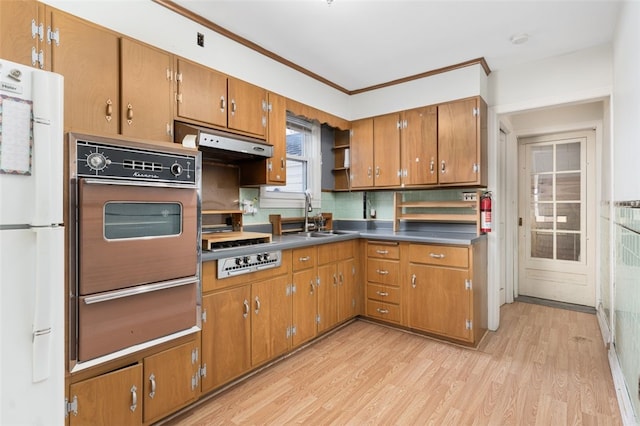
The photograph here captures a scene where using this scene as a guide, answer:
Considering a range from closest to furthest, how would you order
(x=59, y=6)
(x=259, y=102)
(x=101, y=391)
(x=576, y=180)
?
(x=101, y=391)
(x=59, y=6)
(x=259, y=102)
(x=576, y=180)

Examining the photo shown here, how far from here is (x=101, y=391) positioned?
1.58 meters

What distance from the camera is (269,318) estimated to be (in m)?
2.48

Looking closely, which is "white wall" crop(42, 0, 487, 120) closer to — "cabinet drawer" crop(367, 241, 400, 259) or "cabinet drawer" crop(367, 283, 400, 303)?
"cabinet drawer" crop(367, 241, 400, 259)

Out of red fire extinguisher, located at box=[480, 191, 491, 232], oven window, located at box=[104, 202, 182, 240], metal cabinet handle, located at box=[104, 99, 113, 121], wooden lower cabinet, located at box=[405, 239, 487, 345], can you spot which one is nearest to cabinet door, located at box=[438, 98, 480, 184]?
red fire extinguisher, located at box=[480, 191, 491, 232]

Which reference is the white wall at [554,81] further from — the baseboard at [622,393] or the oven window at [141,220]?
the oven window at [141,220]

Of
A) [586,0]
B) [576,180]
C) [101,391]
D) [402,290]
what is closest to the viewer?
[101,391]

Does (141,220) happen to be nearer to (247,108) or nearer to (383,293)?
(247,108)

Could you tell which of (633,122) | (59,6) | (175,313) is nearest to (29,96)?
(59,6)

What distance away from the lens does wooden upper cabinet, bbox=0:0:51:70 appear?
152 cm

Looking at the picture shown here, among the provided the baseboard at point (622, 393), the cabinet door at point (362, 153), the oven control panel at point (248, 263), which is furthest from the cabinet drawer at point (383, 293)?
the baseboard at point (622, 393)

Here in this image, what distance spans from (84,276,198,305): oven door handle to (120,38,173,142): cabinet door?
91 cm

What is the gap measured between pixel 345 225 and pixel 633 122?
9.26 ft

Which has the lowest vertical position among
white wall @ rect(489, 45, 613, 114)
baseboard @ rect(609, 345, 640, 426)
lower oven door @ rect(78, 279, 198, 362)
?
baseboard @ rect(609, 345, 640, 426)

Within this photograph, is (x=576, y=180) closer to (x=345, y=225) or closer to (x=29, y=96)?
(x=345, y=225)
